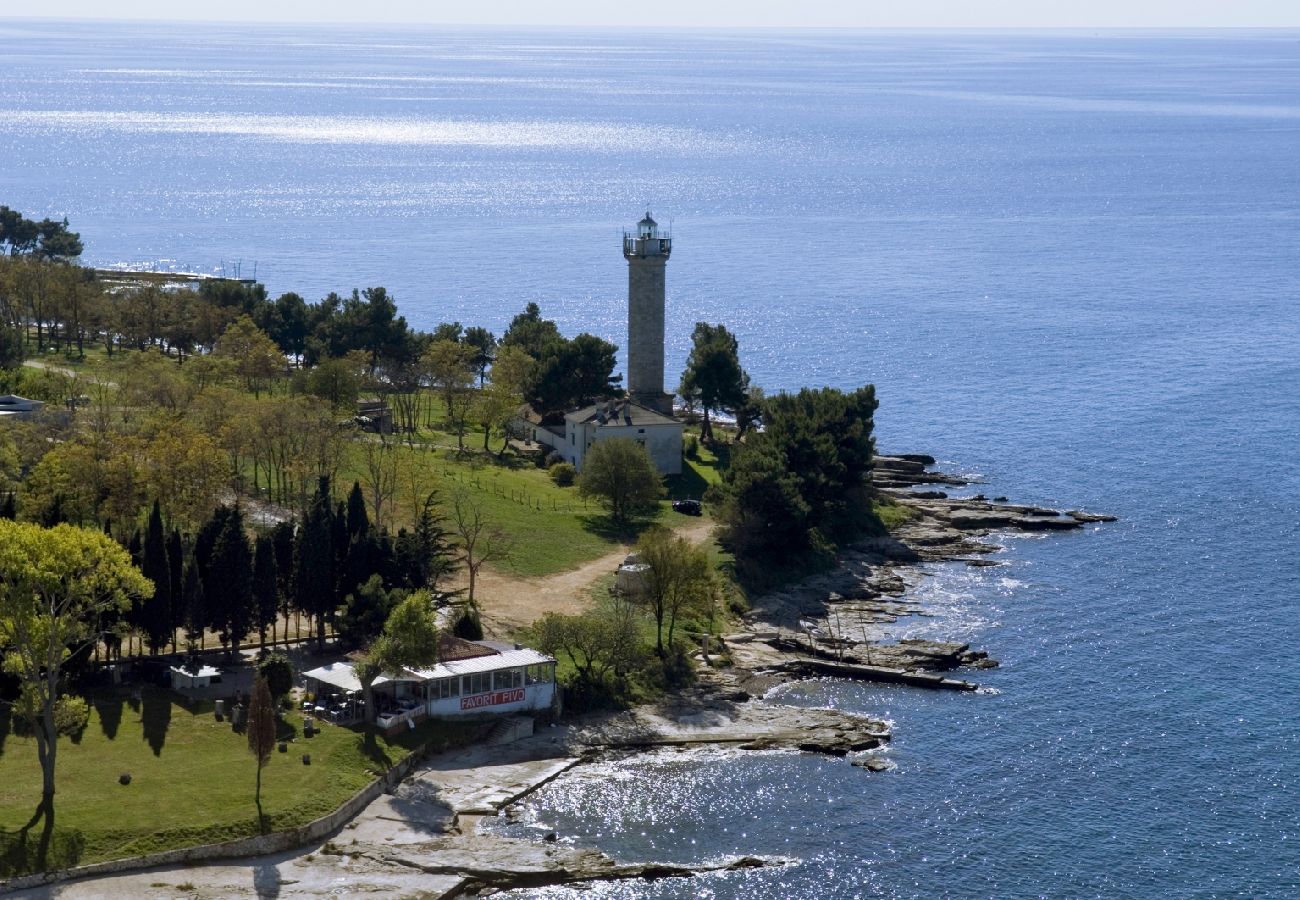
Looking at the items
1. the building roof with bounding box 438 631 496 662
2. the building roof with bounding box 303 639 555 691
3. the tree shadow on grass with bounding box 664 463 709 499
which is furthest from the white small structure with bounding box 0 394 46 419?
the building roof with bounding box 438 631 496 662

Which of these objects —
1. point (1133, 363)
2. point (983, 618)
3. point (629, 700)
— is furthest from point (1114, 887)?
point (1133, 363)

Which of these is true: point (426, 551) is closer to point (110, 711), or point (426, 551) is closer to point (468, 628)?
point (468, 628)

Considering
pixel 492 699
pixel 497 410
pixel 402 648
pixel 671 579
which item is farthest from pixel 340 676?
pixel 497 410

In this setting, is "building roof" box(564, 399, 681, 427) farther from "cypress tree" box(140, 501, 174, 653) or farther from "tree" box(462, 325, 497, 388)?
"cypress tree" box(140, 501, 174, 653)

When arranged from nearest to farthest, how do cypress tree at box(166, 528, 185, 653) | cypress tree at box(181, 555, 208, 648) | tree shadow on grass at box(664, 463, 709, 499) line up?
cypress tree at box(181, 555, 208, 648)
cypress tree at box(166, 528, 185, 653)
tree shadow on grass at box(664, 463, 709, 499)

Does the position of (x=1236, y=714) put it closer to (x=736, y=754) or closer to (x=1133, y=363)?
(x=736, y=754)
